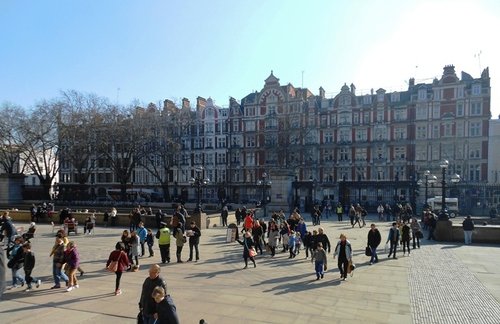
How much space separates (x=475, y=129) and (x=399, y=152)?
1048cm

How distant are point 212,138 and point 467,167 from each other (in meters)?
41.7

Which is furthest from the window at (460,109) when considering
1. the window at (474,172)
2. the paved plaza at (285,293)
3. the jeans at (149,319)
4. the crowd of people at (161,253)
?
the jeans at (149,319)

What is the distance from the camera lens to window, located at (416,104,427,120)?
55.3 meters

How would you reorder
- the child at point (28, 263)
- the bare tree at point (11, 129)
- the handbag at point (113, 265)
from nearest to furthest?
the handbag at point (113, 265), the child at point (28, 263), the bare tree at point (11, 129)

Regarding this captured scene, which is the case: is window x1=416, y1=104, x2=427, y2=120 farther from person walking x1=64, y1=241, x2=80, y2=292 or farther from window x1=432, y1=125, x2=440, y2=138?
person walking x1=64, y1=241, x2=80, y2=292

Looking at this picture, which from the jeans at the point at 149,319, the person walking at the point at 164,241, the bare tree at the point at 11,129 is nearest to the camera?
the jeans at the point at 149,319

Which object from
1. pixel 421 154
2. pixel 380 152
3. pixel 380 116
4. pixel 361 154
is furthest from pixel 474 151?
pixel 361 154

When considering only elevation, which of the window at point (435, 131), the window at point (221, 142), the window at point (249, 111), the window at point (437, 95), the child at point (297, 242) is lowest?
the child at point (297, 242)

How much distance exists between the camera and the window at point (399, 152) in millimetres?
56350

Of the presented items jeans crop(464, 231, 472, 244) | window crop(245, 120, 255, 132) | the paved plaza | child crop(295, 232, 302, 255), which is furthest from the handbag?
window crop(245, 120, 255, 132)

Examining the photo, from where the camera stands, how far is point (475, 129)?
52.5m

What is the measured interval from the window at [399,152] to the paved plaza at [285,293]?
139 feet

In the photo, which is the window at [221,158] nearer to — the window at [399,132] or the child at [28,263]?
the window at [399,132]

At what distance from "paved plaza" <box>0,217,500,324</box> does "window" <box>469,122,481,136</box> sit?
43035 mm
